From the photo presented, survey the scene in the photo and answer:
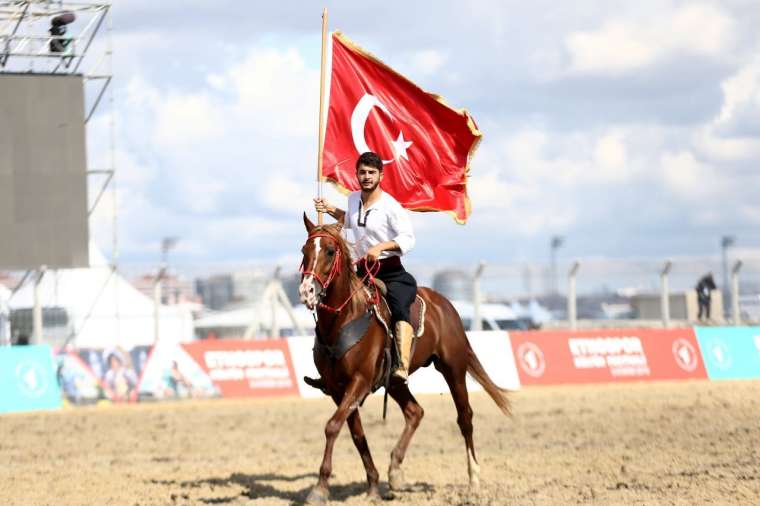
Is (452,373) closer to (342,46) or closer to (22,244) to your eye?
(342,46)

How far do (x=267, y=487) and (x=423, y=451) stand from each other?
13.0 ft

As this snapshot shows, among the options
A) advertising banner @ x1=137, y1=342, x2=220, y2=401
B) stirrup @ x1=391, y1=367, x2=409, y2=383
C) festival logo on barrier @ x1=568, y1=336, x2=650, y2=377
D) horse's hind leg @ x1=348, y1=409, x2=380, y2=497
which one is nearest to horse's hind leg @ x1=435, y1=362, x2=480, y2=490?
stirrup @ x1=391, y1=367, x2=409, y2=383

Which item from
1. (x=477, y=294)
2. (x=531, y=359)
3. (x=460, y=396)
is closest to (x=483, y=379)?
(x=460, y=396)

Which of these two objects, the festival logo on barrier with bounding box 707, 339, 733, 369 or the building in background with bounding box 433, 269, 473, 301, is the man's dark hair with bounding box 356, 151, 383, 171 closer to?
the building in background with bounding box 433, 269, 473, 301

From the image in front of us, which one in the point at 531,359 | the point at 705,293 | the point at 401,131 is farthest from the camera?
the point at 705,293

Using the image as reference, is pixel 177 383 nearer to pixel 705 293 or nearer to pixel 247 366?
pixel 247 366

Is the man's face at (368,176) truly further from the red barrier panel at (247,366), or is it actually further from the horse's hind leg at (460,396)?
the red barrier panel at (247,366)

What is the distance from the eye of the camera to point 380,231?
10336 millimetres

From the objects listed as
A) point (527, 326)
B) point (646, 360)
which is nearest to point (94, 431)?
point (646, 360)

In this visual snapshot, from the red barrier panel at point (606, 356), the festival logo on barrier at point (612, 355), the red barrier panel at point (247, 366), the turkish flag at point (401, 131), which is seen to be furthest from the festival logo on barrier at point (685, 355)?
the turkish flag at point (401, 131)

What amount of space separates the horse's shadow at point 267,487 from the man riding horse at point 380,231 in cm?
104

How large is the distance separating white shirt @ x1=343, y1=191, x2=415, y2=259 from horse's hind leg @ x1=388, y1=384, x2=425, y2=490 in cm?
162

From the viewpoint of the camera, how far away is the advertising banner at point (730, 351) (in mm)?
27859

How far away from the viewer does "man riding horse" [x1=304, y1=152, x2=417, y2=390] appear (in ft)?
33.6
